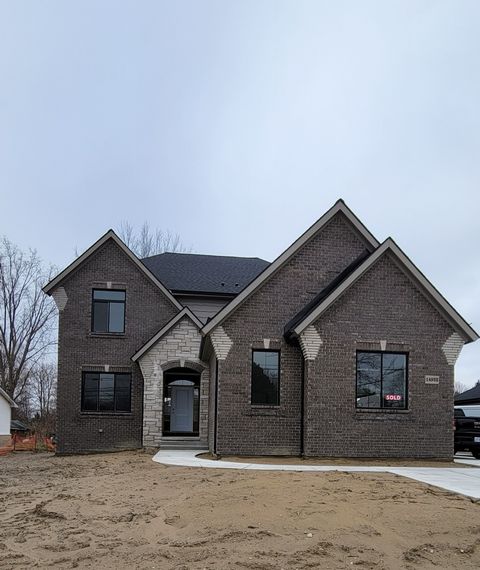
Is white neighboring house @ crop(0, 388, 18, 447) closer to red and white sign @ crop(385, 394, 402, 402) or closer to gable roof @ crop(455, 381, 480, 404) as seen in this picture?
red and white sign @ crop(385, 394, 402, 402)

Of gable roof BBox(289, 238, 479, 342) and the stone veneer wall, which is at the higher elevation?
gable roof BBox(289, 238, 479, 342)

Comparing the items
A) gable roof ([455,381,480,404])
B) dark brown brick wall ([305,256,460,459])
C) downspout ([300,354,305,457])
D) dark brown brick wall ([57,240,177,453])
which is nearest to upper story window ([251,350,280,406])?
downspout ([300,354,305,457])

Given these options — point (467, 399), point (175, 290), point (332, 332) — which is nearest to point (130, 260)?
point (175, 290)

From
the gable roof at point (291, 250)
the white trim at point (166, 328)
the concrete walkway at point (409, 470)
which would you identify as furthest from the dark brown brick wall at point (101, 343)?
the gable roof at point (291, 250)

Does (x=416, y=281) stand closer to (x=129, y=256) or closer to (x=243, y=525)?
(x=243, y=525)

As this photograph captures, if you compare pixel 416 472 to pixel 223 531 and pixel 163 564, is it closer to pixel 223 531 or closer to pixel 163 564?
pixel 223 531

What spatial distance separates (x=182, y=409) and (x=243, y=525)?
1601cm

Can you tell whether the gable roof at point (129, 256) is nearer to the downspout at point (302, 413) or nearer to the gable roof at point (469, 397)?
the downspout at point (302, 413)

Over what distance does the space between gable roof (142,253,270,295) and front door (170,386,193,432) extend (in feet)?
14.4

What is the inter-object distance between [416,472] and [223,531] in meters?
7.67

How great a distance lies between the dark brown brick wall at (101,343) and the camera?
76.6 ft

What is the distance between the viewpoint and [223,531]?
775cm

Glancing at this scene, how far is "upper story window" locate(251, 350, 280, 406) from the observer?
17.6m

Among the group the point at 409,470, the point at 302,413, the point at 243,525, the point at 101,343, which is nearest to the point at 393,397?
the point at 302,413
